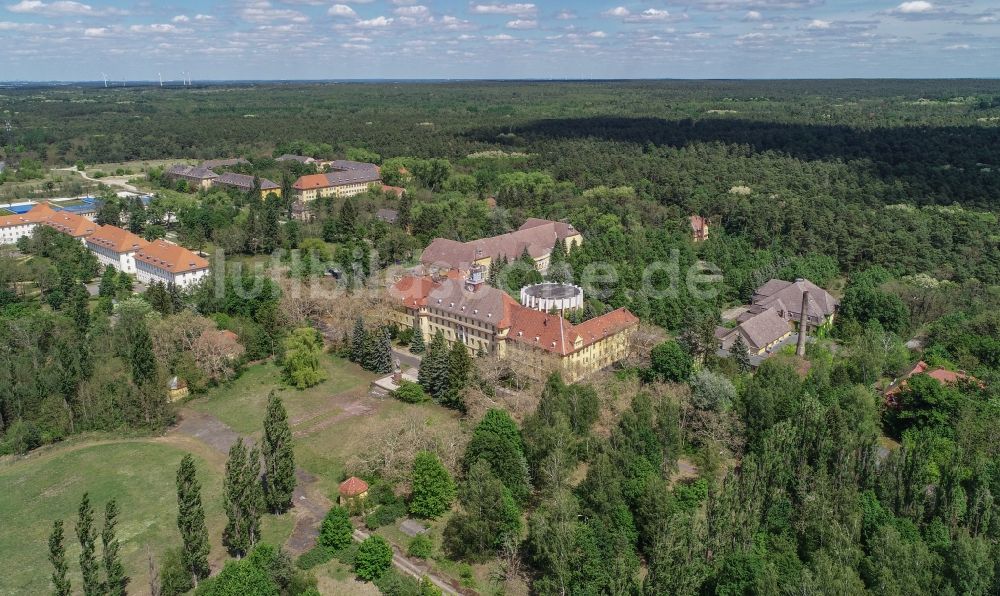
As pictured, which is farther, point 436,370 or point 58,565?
point 436,370

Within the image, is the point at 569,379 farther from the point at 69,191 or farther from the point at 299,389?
the point at 69,191

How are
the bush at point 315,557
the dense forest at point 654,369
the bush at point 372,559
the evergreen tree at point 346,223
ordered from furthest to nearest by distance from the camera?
the evergreen tree at point 346,223, the bush at point 315,557, the bush at point 372,559, the dense forest at point 654,369

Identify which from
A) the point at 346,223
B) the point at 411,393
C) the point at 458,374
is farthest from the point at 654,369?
the point at 346,223

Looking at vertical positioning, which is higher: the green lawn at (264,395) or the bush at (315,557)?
the green lawn at (264,395)

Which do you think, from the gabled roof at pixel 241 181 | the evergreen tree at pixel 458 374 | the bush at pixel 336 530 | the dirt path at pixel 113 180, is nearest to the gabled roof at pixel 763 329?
the evergreen tree at pixel 458 374

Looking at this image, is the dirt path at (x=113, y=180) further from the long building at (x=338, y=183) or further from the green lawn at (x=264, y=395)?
the green lawn at (x=264, y=395)

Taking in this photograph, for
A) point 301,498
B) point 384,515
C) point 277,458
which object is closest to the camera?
point 277,458

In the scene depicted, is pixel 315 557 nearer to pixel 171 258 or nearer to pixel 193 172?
pixel 171 258

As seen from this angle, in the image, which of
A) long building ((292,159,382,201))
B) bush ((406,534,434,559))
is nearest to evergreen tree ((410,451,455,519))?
bush ((406,534,434,559))

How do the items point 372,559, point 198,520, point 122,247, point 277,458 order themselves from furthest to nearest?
point 122,247
point 277,458
point 372,559
point 198,520
